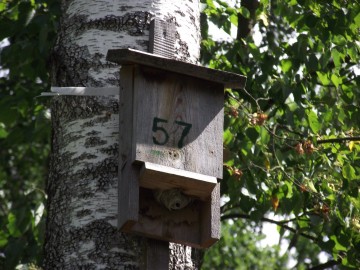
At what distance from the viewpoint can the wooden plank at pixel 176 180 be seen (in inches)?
121

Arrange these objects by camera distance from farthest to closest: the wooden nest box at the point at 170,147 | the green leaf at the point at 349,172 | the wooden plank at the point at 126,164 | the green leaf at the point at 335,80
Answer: the green leaf at the point at 335,80, the green leaf at the point at 349,172, the wooden nest box at the point at 170,147, the wooden plank at the point at 126,164

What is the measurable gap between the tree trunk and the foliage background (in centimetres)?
161

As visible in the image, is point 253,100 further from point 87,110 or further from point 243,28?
point 87,110

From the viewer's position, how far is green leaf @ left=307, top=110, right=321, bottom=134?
513 cm

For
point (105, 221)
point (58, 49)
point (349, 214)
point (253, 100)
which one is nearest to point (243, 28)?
point (253, 100)

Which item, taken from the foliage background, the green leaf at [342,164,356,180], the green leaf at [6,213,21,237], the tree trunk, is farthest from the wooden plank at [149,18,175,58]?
the green leaf at [6,213,21,237]

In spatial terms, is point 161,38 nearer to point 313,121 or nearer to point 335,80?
point 313,121

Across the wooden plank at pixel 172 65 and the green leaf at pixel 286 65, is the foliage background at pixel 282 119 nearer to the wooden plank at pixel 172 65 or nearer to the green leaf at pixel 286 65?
the green leaf at pixel 286 65

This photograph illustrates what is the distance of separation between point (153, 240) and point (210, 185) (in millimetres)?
264

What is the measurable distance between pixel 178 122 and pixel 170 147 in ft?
0.36

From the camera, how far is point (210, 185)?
3.18 meters

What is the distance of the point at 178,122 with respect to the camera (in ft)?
10.7

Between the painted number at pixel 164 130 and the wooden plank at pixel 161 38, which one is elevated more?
the wooden plank at pixel 161 38

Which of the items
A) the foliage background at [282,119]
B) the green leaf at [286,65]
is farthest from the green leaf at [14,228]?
the green leaf at [286,65]
